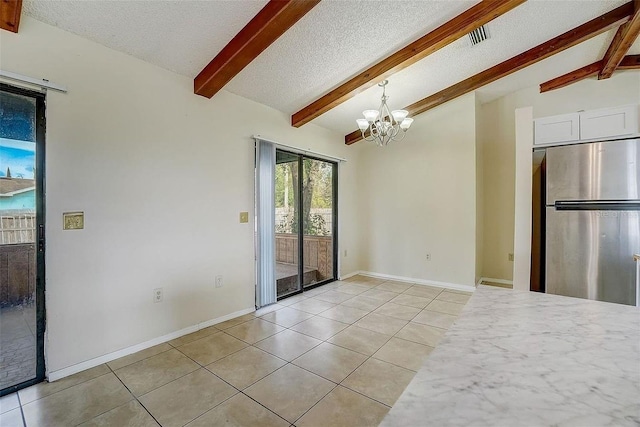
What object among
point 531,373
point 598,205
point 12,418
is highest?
point 598,205

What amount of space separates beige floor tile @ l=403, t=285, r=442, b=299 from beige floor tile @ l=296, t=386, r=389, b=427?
8.20 ft

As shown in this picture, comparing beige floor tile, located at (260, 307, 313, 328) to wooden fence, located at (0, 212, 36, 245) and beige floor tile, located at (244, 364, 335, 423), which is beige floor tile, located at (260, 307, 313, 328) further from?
wooden fence, located at (0, 212, 36, 245)

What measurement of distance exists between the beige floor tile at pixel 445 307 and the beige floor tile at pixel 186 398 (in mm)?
2586

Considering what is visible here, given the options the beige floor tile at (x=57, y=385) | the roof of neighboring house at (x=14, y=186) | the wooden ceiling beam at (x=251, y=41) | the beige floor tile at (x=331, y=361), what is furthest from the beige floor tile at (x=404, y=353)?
the roof of neighboring house at (x=14, y=186)

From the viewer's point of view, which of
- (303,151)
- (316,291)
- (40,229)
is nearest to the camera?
(40,229)

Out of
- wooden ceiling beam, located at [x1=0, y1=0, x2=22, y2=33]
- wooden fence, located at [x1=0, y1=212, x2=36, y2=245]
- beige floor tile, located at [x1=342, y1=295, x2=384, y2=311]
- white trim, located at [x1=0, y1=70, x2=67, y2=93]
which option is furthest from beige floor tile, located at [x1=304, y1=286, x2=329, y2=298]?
wooden ceiling beam, located at [x1=0, y1=0, x2=22, y2=33]

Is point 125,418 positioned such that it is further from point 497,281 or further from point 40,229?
point 497,281

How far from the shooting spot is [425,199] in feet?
15.5

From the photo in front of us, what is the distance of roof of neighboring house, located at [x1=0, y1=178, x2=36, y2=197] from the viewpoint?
199 centimetres

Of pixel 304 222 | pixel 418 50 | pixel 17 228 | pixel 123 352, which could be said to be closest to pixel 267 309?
pixel 304 222

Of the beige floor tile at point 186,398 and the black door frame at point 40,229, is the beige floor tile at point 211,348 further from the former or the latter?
the black door frame at point 40,229

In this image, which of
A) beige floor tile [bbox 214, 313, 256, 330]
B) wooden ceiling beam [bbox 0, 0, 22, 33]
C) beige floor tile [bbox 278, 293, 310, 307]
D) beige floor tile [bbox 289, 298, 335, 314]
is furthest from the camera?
beige floor tile [bbox 278, 293, 310, 307]

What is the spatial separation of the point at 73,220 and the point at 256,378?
1.88m

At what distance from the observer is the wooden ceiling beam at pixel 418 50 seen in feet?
8.25
